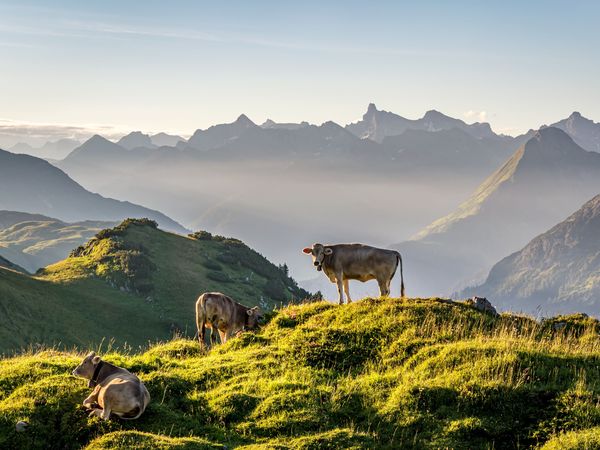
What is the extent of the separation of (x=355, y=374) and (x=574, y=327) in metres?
9.80

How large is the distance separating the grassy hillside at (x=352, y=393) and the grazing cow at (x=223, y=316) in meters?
5.65

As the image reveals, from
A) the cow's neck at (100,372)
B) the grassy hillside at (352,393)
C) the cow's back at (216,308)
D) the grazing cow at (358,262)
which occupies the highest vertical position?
the grazing cow at (358,262)

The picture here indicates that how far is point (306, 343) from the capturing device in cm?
2075

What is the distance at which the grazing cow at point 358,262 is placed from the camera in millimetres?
28594

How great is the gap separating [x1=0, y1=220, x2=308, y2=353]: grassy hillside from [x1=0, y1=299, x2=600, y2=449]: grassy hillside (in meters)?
43.4

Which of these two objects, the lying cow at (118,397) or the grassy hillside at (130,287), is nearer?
the lying cow at (118,397)

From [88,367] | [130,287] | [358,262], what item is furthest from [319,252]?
[130,287]

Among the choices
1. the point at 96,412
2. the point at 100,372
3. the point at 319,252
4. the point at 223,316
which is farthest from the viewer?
the point at 319,252

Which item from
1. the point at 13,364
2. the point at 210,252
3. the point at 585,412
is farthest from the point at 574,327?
the point at 210,252

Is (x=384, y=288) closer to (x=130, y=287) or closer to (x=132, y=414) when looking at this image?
(x=132, y=414)

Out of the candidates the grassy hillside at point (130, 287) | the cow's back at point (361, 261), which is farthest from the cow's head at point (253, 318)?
the grassy hillside at point (130, 287)

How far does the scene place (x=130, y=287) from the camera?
89500 mm

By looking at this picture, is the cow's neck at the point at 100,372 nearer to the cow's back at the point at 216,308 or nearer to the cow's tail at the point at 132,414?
the cow's tail at the point at 132,414

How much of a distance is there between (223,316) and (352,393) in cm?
1216
